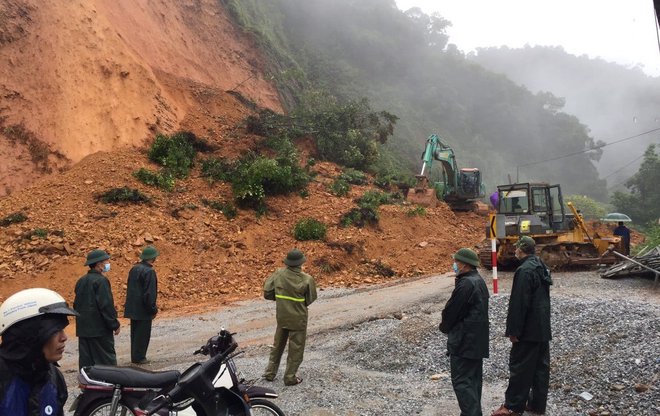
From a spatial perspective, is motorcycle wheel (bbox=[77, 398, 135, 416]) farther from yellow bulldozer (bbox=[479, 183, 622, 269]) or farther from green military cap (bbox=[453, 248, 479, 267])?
yellow bulldozer (bbox=[479, 183, 622, 269])

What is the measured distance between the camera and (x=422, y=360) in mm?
6535

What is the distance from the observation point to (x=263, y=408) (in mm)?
4223

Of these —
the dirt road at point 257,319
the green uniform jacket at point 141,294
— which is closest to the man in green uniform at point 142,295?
the green uniform jacket at point 141,294

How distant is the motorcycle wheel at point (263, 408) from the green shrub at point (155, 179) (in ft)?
40.1

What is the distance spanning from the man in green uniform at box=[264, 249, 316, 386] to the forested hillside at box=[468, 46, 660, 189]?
9598 centimetres

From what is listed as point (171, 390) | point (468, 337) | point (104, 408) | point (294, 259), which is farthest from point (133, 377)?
point (468, 337)

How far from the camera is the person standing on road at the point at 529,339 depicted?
480 centimetres

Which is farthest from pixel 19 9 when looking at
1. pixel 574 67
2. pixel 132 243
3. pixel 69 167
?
pixel 574 67

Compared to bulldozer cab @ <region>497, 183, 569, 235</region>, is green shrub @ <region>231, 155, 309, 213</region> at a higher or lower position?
higher

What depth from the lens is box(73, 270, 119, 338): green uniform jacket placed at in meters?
5.73

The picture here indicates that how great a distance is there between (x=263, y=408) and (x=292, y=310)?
174 centimetres

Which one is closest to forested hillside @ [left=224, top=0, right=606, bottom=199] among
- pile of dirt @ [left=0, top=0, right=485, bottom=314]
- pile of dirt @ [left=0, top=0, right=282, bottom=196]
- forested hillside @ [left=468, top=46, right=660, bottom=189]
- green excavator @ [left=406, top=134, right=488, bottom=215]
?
green excavator @ [left=406, top=134, right=488, bottom=215]

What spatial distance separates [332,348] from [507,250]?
7540 millimetres

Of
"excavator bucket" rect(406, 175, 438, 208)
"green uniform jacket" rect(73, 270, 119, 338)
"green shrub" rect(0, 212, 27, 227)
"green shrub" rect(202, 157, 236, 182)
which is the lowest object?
"green uniform jacket" rect(73, 270, 119, 338)
